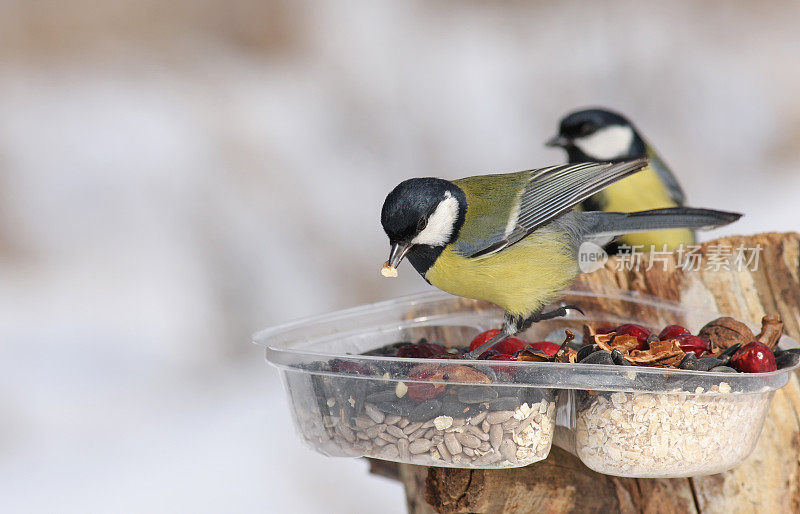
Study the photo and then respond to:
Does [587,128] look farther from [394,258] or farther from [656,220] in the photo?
[394,258]

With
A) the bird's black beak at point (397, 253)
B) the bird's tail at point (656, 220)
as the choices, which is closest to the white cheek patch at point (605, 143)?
the bird's tail at point (656, 220)

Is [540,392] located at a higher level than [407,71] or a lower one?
lower

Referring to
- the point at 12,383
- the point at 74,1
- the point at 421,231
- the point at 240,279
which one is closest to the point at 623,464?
the point at 421,231

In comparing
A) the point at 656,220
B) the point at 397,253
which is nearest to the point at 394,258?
the point at 397,253

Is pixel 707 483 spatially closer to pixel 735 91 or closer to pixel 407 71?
pixel 407 71

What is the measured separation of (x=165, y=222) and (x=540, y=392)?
5.34 ft

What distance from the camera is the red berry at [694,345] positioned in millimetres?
1015

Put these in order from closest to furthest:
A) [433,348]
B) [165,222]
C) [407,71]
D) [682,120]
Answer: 1. [433,348]
2. [165,222]
3. [407,71]
4. [682,120]

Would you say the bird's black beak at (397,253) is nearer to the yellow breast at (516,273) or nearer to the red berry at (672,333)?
the yellow breast at (516,273)

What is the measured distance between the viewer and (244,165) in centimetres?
236

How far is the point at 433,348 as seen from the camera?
1.06m

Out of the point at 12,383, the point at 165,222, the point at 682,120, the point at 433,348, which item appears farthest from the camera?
the point at 682,120

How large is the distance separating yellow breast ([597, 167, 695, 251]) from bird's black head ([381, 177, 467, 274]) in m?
0.73

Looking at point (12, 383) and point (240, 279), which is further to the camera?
point (240, 279)
